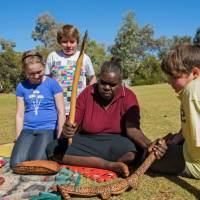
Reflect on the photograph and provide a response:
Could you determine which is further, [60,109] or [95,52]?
[95,52]

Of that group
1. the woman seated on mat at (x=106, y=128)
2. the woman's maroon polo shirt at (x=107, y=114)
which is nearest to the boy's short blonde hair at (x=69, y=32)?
the woman seated on mat at (x=106, y=128)

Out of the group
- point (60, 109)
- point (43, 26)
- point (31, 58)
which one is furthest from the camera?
point (43, 26)

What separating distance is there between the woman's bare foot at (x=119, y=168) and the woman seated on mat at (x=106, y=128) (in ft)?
0.05

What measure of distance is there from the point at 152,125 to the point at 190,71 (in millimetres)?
4734

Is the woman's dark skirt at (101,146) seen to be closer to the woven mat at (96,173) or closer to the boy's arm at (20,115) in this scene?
the woven mat at (96,173)

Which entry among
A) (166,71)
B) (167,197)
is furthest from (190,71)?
(167,197)

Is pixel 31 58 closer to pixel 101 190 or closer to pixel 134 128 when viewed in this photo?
pixel 134 128

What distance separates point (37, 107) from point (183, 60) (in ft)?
7.43

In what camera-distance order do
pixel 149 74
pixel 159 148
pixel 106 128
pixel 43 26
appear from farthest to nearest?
1. pixel 43 26
2. pixel 149 74
3. pixel 106 128
4. pixel 159 148

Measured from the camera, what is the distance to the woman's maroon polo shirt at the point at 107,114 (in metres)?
4.75

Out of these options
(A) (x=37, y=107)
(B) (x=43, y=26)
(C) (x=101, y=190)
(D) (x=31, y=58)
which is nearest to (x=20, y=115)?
(A) (x=37, y=107)

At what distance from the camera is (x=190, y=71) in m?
3.64

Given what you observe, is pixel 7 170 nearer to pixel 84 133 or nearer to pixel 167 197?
pixel 84 133

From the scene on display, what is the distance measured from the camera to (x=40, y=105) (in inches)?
204
